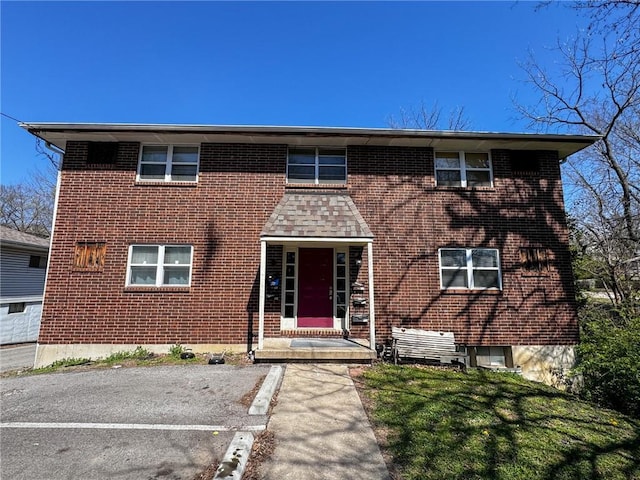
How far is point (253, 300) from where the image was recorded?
8.66 meters

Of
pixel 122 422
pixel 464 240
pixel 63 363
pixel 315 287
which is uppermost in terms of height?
pixel 464 240

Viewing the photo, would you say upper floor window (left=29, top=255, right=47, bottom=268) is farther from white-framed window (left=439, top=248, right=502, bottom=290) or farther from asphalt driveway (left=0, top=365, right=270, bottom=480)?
Result: white-framed window (left=439, top=248, right=502, bottom=290)

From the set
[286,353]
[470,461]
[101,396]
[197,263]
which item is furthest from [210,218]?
[470,461]

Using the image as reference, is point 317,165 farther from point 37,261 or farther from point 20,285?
point 37,261

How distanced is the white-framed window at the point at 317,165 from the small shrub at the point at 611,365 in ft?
25.5

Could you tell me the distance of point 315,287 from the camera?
9062 mm

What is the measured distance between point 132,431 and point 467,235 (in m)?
8.57

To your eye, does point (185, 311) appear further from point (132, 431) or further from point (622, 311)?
point (622, 311)

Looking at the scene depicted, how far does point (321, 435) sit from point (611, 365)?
24.7 ft

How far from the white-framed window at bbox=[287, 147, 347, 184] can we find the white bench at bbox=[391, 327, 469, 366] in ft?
15.0

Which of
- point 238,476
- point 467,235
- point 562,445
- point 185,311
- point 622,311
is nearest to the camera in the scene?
point 238,476

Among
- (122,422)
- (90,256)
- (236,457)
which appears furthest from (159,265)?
(236,457)

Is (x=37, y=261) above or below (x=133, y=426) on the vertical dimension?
above

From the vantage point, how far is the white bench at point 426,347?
7640 millimetres
